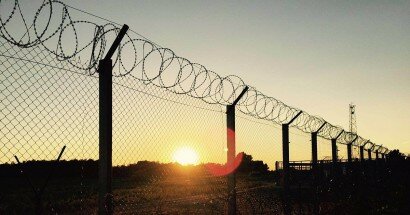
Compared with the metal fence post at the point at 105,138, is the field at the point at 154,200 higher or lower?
lower

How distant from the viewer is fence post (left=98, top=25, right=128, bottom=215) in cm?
359

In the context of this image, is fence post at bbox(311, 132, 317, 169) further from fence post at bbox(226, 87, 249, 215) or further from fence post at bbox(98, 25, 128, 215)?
fence post at bbox(98, 25, 128, 215)

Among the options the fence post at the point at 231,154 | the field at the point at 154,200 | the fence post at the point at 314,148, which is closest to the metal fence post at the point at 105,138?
the field at the point at 154,200

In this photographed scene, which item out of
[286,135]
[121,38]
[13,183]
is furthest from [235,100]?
[13,183]

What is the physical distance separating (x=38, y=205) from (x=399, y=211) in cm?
705

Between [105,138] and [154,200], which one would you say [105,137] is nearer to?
[105,138]

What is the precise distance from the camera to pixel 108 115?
145 inches

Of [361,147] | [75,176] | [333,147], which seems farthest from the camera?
[75,176]

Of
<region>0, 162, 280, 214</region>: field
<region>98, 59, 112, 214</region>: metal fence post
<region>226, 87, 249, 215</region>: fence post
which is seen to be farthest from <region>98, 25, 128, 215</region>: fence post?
<region>226, 87, 249, 215</region>: fence post

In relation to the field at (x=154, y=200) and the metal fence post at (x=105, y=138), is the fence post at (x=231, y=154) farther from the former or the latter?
the metal fence post at (x=105, y=138)

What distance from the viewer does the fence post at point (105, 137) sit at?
11.8ft

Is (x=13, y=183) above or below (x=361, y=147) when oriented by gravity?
below

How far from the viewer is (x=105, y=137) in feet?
12.0

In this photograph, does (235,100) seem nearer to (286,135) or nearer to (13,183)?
(286,135)
